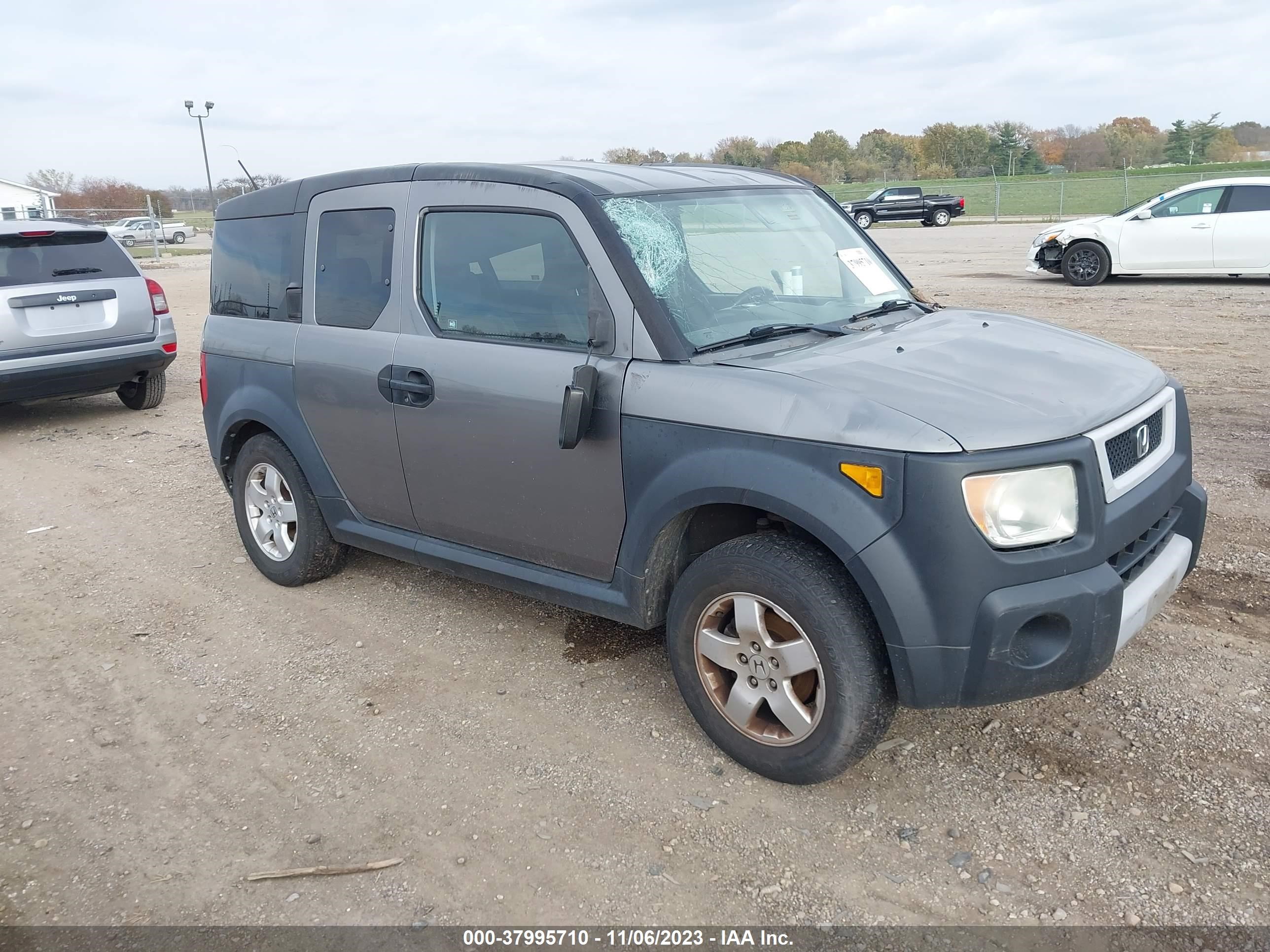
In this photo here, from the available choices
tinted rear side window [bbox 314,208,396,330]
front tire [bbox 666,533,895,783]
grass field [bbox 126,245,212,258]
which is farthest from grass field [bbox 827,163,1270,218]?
front tire [bbox 666,533,895,783]

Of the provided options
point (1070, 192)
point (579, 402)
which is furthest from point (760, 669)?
point (1070, 192)

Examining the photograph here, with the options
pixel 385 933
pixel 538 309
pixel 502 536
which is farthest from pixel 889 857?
pixel 538 309

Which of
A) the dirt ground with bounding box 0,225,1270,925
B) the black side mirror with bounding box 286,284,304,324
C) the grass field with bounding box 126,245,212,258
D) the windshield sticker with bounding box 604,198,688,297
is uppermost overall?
the grass field with bounding box 126,245,212,258

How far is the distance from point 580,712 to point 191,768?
4.49ft

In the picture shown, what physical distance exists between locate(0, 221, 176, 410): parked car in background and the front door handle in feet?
18.4

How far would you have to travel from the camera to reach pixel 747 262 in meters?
3.74

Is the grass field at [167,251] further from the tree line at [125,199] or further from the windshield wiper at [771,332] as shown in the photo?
the windshield wiper at [771,332]

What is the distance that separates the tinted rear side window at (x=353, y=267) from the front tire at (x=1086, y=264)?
1335 centimetres

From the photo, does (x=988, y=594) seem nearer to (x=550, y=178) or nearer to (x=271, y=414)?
(x=550, y=178)

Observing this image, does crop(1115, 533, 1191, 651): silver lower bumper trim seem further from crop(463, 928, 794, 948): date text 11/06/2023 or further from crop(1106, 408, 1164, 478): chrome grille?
crop(463, 928, 794, 948): date text 11/06/2023

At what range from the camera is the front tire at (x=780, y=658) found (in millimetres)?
2906

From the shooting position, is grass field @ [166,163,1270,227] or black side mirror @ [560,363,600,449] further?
grass field @ [166,163,1270,227]

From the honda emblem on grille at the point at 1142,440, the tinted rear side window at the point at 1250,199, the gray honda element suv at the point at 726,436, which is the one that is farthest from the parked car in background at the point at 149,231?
the honda emblem on grille at the point at 1142,440

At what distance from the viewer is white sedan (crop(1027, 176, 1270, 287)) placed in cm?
1395
